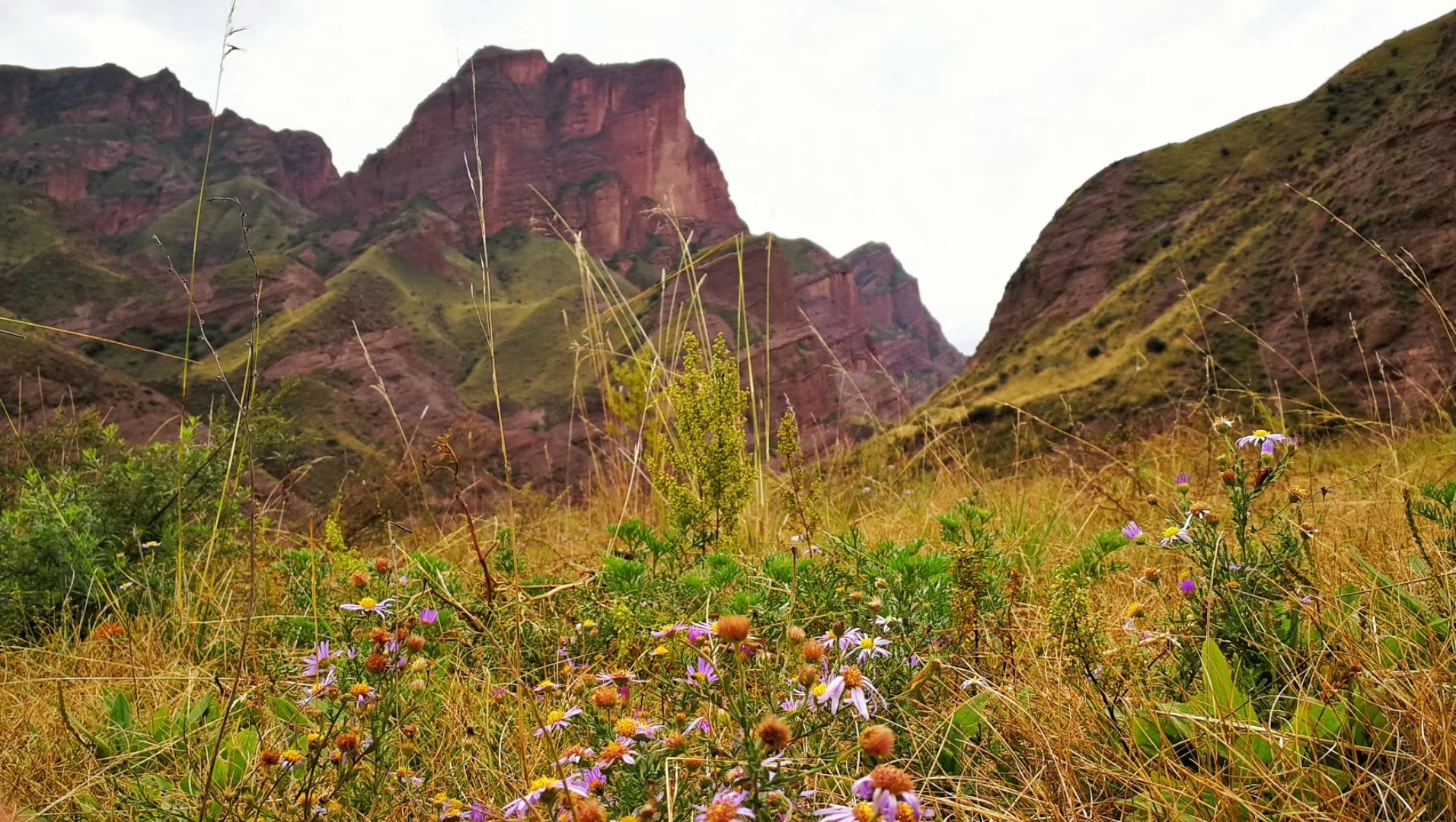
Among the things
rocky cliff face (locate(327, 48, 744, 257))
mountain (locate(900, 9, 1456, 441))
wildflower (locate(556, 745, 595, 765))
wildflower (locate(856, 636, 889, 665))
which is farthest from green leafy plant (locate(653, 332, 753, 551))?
rocky cliff face (locate(327, 48, 744, 257))

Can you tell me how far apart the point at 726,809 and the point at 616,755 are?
10.9 inches

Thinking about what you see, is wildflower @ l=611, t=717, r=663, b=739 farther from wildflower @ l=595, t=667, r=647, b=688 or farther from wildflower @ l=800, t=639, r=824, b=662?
wildflower @ l=800, t=639, r=824, b=662

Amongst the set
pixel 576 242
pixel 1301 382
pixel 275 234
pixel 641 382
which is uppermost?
pixel 275 234

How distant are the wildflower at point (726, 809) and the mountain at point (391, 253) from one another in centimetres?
900

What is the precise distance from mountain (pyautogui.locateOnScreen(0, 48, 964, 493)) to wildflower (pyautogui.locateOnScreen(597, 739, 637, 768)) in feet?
28.7

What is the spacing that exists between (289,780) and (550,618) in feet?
3.23

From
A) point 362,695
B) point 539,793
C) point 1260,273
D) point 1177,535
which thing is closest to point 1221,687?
point 1177,535

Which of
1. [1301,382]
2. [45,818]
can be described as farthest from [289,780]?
[1301,382]

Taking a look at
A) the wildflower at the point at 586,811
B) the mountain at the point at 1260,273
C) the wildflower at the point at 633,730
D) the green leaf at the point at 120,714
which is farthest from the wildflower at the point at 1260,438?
the green leaf at the point at 120,714

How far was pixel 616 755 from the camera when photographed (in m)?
1.07

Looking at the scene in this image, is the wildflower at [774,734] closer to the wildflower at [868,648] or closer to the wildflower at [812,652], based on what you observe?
the wildflower at [812,652]

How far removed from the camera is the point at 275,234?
9731cm

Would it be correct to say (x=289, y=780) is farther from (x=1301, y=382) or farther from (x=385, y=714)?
(x=1301, y=382)

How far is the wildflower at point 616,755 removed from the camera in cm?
106
